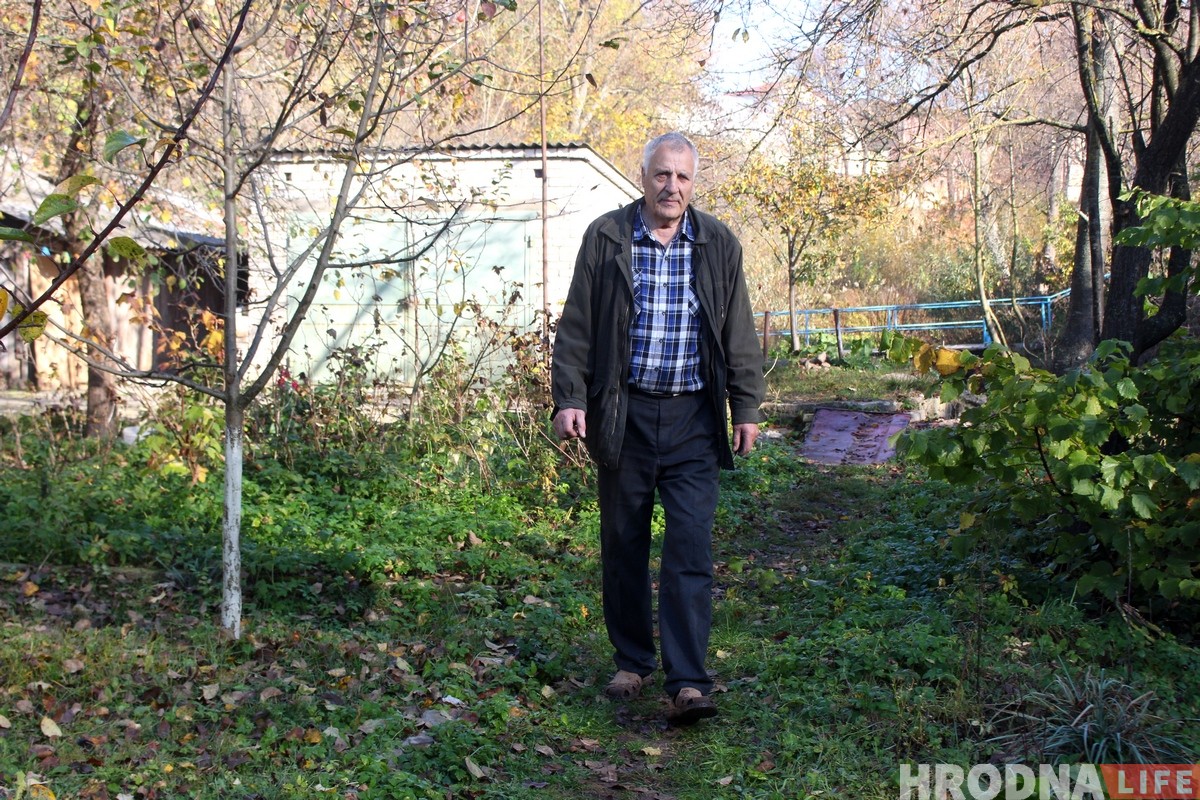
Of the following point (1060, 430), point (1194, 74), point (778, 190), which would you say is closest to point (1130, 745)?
point (1060, 430)

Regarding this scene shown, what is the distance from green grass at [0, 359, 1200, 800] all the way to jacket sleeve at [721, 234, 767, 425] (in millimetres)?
1074

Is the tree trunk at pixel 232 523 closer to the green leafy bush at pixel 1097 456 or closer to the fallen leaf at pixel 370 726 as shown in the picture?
the fallen leaf at pixel 370 726

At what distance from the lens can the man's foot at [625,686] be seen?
4355 millimetres

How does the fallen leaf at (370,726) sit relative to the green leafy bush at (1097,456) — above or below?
below

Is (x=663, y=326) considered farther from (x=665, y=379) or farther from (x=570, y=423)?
(x=570, y=423)

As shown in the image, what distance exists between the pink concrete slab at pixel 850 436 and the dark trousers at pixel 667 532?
6234 mm

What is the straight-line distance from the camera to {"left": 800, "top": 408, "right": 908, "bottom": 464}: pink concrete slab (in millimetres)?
10758

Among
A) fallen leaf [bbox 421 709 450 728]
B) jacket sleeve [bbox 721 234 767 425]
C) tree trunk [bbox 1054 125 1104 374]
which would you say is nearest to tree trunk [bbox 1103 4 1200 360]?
jacket sleeve [bbox 721 234 767 425]

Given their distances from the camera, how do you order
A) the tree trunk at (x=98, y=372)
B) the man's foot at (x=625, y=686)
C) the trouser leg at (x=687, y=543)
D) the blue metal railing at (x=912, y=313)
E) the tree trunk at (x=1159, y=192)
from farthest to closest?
the blue metal railing at (x=912, y=313) < the tree trunk at (x=98, y=372) < the tree trunk at (x=1159, y=192) < the man's foot at (x=625, y=686) < the trouser leg at (x=687, y=543)

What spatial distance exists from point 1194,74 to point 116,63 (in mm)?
5488

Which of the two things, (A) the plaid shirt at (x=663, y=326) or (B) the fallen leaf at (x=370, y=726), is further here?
(A) the plaid shirt at (x=663, y=326)

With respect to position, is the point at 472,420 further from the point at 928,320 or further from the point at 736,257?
the point at 928,320

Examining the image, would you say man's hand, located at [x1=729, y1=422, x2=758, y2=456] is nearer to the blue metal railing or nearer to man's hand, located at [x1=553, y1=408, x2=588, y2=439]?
man's hand, located at [x1=553, y1=408, x2=588, y2=439]

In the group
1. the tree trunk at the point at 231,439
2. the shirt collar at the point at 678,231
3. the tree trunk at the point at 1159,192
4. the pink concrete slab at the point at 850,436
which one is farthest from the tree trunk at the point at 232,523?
the pink concrete slab at the point at 850,436
